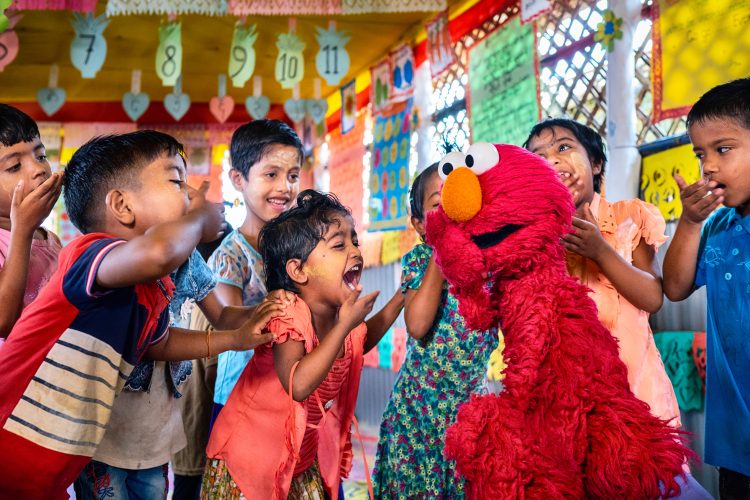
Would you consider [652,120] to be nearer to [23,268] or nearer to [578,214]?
[578,214]

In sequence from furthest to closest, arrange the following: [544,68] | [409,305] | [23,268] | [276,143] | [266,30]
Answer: [266,30] → [544,68] → [276,143] → [409,305] → [23,268]

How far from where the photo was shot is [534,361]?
0.84 meters

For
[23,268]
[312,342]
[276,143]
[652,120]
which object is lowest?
[312,342]

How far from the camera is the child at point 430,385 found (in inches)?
52.1

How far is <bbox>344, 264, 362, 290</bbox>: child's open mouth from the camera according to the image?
1281mm

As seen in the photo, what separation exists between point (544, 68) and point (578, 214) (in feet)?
6.69

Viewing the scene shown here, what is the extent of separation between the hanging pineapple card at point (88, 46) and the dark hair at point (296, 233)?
8.65 ft

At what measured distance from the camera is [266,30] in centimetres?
424

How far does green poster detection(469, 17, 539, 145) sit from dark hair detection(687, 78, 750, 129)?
5.98 feet

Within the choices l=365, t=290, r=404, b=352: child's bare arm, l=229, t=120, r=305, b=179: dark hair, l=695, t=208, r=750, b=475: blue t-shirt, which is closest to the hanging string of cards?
l=229, t=120, r=305, b=179: dark hair

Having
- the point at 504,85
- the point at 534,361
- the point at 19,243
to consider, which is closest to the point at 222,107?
the point at 504,85

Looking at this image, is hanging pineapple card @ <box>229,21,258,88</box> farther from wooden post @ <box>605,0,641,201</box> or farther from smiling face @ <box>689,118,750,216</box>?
smiling face @ <box>689,118,750,216</box>

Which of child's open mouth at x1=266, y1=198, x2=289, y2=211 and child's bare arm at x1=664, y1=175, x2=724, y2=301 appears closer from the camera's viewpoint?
child's bare arm at x1=664, y1=175, x2=724, y2=301

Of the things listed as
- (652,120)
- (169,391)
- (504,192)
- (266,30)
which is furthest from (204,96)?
(504,192)
